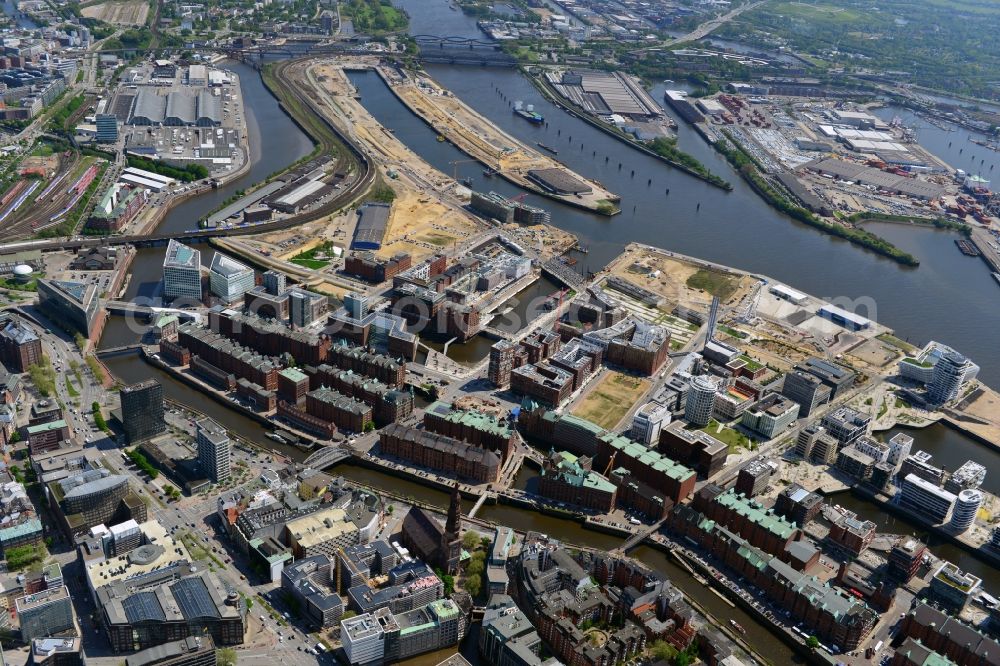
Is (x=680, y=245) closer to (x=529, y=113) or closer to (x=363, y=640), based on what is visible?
(x=529, y=113)

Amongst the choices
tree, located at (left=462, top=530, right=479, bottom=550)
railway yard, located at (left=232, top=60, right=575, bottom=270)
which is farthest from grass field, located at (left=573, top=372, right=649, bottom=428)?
railway yard, located at (left=232, top=60, right=575, bottom=270)

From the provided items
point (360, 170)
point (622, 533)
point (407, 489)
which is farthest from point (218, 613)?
point (360, 170)

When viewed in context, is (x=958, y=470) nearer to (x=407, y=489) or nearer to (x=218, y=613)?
(x=407, y=489)

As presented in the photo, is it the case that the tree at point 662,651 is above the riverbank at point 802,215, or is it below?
below

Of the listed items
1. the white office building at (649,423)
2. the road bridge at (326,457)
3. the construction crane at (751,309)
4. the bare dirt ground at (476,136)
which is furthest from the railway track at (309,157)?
the white office building at (649,423)

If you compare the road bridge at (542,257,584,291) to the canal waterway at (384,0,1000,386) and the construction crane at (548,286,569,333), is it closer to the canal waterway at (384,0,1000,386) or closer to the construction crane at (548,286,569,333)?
the construction crane at (548,286,569,333)

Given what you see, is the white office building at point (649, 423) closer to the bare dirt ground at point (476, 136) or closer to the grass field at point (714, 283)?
the grass field at point (714, 283)
